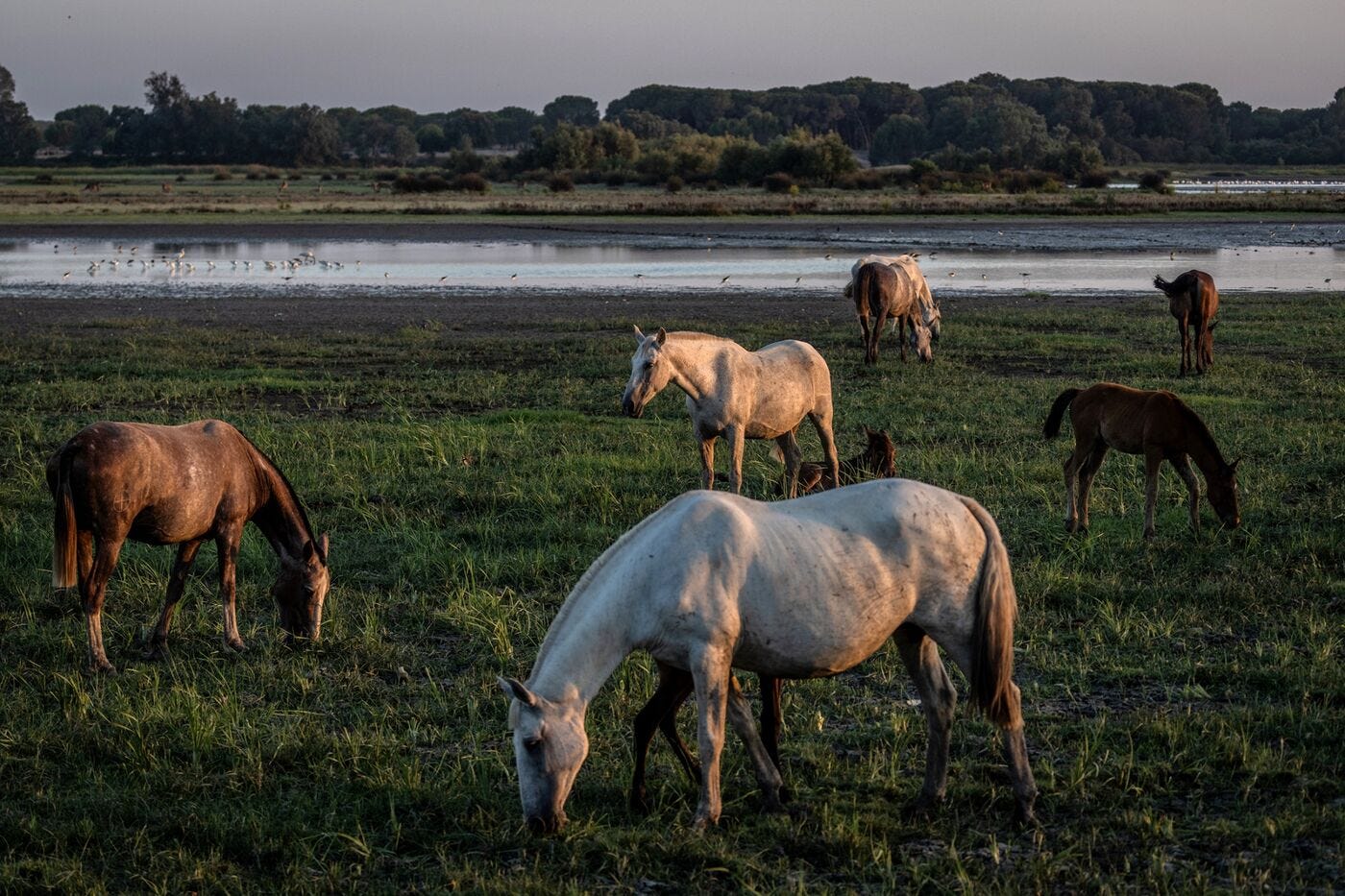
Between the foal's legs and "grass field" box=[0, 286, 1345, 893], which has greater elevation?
the foal's legs

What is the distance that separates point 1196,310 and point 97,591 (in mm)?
14612

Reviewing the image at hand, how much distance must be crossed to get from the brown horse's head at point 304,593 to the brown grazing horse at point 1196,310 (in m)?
13.0

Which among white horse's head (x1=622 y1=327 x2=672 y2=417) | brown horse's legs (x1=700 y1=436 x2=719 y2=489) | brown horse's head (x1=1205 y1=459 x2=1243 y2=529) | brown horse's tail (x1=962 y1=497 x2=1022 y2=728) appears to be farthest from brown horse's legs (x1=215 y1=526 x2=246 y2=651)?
brown horse's head (x1=1205 y1=459 x2=1243 y2=529)

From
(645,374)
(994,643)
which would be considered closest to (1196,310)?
(645,374)

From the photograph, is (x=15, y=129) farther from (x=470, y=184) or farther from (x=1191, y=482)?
(x=1191, y=482)

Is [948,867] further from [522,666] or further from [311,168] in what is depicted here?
[311,168]

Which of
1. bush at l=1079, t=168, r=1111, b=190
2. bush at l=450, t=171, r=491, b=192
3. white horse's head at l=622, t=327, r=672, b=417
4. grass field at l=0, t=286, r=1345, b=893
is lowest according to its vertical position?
grass field at l=0, t=286, r=1345, b=893

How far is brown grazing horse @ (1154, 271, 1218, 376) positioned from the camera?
17.6m

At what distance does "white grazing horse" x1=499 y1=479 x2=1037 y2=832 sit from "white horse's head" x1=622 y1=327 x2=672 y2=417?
4.36m

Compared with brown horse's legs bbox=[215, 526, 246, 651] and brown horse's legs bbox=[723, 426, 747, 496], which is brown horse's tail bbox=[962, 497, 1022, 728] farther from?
brown horse's legs bbox=[723, 426, 747, 496]

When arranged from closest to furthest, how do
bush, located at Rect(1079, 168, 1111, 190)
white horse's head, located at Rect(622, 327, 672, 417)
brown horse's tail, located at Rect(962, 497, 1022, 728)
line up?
brown horse's tail, located at Rect(962, 497, 1022, 728) < white horse's head, located at Rect(622, 327, 672, 417) < bush, located at Rect(1079, 168, 1111, 190)

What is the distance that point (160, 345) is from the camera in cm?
2061


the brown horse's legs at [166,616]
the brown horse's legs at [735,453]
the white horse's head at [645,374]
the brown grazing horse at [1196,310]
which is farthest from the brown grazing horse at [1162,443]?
the brown grazing horse at [1196,310]

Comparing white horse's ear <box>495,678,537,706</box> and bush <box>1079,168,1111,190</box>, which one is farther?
bush <box>1079,168,1111,190</box>
